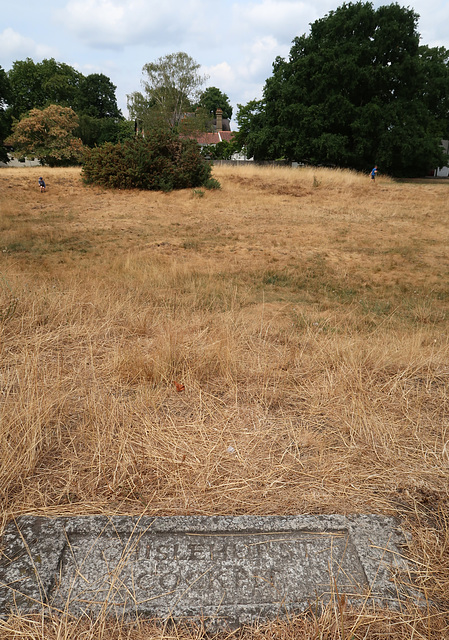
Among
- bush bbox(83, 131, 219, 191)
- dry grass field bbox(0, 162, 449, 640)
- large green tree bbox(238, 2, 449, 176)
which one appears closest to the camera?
dry grass field bbox(0, 162, 449, 640)

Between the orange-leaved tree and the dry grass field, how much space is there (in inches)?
1080

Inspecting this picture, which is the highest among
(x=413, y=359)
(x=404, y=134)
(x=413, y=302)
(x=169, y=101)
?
(x=169, y=101)

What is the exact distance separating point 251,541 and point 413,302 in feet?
17.5

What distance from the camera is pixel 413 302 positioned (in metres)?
6.09

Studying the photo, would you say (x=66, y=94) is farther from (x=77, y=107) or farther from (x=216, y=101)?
(x=216, y=101)

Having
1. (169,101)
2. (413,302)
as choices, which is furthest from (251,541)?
(169,101)

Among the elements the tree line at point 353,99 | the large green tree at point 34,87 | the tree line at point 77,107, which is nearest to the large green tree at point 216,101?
the tree line at point 77,107

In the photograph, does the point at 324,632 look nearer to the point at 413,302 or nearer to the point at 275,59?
the point at 413,302

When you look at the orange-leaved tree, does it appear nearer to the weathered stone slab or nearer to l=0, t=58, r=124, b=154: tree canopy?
l=0, t=58, r=124, b=154: tree canopy

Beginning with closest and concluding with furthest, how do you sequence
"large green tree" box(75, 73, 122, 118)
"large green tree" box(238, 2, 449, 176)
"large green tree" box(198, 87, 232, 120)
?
"large green tree" box(238, 2, 449, 176)
"large green tree" box(75, 73, 122, 118)
"large green tree" box(198, 87, 232, 120)

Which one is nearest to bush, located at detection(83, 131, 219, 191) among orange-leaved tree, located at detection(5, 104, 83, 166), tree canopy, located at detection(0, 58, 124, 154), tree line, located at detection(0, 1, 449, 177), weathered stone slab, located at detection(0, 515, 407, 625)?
tree line, located at detection(0, 1, 449, 177)

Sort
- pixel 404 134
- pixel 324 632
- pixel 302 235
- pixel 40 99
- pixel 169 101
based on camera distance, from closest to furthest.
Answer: pixel 324 632
pixel 302 235
pixel 404 134
pixel 169 101
pixel 40 99

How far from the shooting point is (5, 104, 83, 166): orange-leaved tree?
1145 inches

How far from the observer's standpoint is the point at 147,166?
17.5 metres
